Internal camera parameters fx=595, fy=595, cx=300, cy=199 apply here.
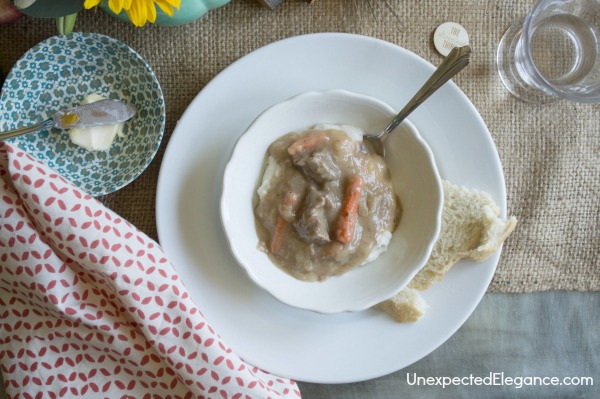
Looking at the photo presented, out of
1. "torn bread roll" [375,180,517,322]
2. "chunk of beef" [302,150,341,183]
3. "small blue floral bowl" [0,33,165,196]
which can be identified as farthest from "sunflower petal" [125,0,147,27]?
"torn bread roll" [375,180,517,322]

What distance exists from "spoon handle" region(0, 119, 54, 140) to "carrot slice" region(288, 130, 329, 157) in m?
0.83

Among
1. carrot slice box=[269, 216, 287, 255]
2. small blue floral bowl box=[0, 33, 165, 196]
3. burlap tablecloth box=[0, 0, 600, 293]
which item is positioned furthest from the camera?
burlap tablecloth box=[0, 0, 600, 293]

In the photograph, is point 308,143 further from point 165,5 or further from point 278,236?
point 165,5

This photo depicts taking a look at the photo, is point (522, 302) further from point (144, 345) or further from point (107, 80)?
point (107, 80)

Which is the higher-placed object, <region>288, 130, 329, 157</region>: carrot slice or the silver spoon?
the silver spoon

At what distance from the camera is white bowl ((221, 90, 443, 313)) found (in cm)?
191

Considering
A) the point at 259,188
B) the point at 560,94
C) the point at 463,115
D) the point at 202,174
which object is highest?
the point at 560,94

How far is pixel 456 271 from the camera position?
2066 millimetres

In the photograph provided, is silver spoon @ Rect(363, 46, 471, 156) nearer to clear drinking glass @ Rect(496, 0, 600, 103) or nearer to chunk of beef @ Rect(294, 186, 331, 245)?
chunk of beef @ Rect(294, 186, 331, 245)

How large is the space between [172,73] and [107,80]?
0.75 feet

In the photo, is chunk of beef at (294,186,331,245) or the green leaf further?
the green leaf

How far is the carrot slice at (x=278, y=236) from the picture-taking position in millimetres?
1917

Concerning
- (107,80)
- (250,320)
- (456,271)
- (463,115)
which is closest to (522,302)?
(456,271)

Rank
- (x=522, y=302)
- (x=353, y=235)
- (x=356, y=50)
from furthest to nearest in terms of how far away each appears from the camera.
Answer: (x=522, y=302) < (x=356, y=50) < (x=353, y=235)
